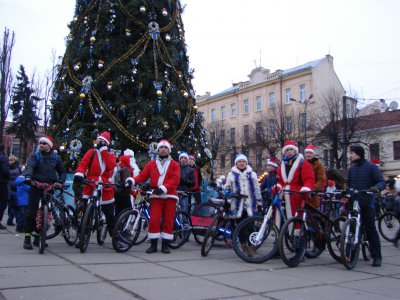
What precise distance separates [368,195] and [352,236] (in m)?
0.75

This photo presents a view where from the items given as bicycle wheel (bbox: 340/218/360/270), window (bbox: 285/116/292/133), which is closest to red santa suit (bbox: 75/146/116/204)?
bicycle wheel (bbox: 340/218/360/270)

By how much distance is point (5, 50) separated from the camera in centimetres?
2577

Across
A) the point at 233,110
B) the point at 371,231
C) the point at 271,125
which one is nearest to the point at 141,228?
the point at 371,231

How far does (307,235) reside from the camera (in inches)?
282

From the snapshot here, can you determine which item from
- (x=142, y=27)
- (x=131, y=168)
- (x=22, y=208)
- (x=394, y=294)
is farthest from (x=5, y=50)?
(x=394, y=294)

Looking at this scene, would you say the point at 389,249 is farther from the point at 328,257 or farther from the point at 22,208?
the point at 22,208

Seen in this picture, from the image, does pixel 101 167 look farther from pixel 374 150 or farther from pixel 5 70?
pixel 374 150

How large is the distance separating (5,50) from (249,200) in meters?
23.0

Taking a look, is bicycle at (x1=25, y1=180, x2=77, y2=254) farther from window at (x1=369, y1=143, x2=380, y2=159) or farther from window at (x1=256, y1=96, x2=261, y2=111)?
→ window at (x1=256, y1=96, x2=261, y2=111)

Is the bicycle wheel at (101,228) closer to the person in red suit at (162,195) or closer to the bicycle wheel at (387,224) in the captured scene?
the person in red suit at (162,195)

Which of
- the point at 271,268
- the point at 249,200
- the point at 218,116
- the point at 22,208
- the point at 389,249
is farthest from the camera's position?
the point at 218,116

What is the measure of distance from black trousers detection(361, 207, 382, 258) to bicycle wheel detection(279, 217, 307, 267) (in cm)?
105

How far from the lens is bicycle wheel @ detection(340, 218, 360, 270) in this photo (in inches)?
255

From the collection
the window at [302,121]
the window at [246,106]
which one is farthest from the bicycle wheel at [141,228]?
the window at [246,106]
